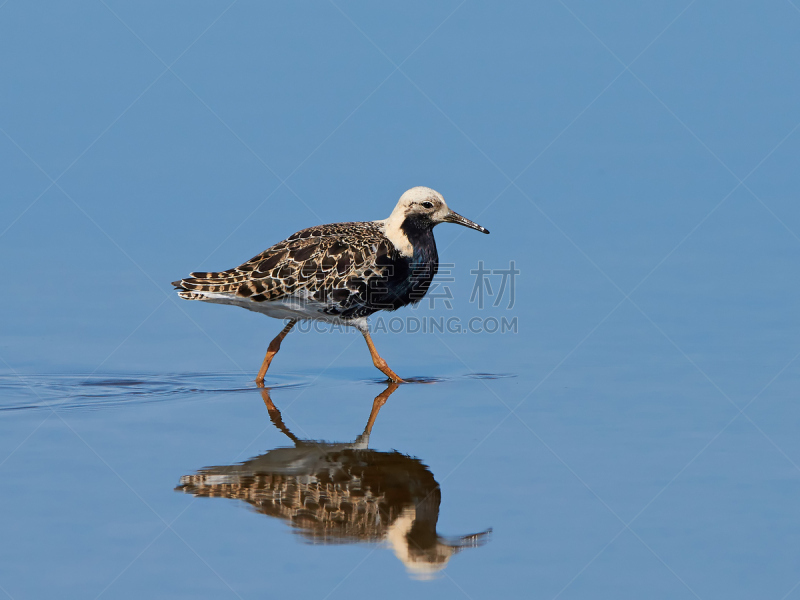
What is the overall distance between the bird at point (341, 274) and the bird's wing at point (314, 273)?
0.05 ft

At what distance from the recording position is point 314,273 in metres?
13.9

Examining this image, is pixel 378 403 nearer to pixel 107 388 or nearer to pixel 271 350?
pixel 271 350

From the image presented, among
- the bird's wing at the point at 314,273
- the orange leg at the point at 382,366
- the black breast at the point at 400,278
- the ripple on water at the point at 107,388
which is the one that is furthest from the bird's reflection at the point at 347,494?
the black breast at the point at 400,278

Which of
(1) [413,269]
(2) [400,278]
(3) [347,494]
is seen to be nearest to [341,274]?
(2) [400,278]

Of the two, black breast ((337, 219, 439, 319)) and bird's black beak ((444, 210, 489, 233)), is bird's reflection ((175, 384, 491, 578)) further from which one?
bird's black beak ((444, 210, 489, 233))

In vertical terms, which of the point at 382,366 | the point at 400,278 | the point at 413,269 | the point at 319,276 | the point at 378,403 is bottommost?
the point at 378,403

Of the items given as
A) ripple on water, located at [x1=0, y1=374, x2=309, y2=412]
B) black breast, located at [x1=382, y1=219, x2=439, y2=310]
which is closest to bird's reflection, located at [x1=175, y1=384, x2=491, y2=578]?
ripple on water, located at [x1=0, y1=374, x2=309, y2=412]

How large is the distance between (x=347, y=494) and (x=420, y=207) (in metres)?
6.05

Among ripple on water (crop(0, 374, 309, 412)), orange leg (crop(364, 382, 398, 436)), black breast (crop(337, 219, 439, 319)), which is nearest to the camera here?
orange leg (crop(364, 382, 398, 436))

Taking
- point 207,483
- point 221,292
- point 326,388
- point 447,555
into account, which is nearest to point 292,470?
point 207,483

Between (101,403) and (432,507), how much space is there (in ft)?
17.2

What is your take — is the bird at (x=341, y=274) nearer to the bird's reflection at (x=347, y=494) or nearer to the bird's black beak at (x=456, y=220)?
the bird's black beak at (x=456, y=220)

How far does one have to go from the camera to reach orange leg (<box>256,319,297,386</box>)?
13.8 metres

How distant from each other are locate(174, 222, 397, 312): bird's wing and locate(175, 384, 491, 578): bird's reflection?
337 cm
